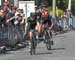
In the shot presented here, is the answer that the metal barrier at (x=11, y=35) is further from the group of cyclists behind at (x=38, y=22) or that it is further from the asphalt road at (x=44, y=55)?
the group of cyclists behind at (x=38, y=22)

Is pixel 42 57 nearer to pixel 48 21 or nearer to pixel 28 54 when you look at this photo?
pixel 28 54

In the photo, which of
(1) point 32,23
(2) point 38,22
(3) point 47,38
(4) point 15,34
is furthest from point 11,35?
(1) point 32,23

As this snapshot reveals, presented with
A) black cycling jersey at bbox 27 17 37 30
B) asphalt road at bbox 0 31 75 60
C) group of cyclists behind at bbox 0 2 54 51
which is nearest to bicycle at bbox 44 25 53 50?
group of cyclists behind at bbox 0 2 54 51

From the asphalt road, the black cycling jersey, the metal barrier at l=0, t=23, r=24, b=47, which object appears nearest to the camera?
the asphalt road

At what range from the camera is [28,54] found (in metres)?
17.9

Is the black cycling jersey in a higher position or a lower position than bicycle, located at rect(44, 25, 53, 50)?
higher

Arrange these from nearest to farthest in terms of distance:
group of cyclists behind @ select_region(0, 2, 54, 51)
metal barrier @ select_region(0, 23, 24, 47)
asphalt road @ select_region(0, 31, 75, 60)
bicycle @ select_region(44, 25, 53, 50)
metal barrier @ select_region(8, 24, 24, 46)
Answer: asphalt road @ select_region(0, 31, 75, 60) → group of cyclists behind @ select_region(0, 2, 54, 51) → metal barrier @ select_region(0, 23, 24, 47) → bicycle @ select_region(44, 25, 53, 50) → metal barrier @ select_region(8, 24, 24, 46)

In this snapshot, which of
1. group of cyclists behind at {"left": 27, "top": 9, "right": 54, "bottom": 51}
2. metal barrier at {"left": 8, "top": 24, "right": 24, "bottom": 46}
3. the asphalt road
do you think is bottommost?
the asphalt road

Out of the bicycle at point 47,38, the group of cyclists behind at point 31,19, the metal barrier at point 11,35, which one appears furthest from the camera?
the bicycle at point 47,38

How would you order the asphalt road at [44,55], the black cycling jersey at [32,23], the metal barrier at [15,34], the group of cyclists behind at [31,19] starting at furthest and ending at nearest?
the metal barrier at [15,34], the group of cyclists behind at [31,19], the black cycling jersey at [32,23], the asphalt road at [44,55]

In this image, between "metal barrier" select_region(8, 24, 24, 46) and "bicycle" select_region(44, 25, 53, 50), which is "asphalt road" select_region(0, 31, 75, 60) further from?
"metal barrier" select_region(8, 24, 24, 46)

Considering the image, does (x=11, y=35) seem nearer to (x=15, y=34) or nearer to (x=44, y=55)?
(x=15, y=34)

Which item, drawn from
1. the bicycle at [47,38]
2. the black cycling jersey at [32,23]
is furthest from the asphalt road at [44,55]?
the black cycling jersey at [32,23]

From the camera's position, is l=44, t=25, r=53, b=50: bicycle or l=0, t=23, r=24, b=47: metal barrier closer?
l=0, t=23, r=24, b=47: metal barrier
